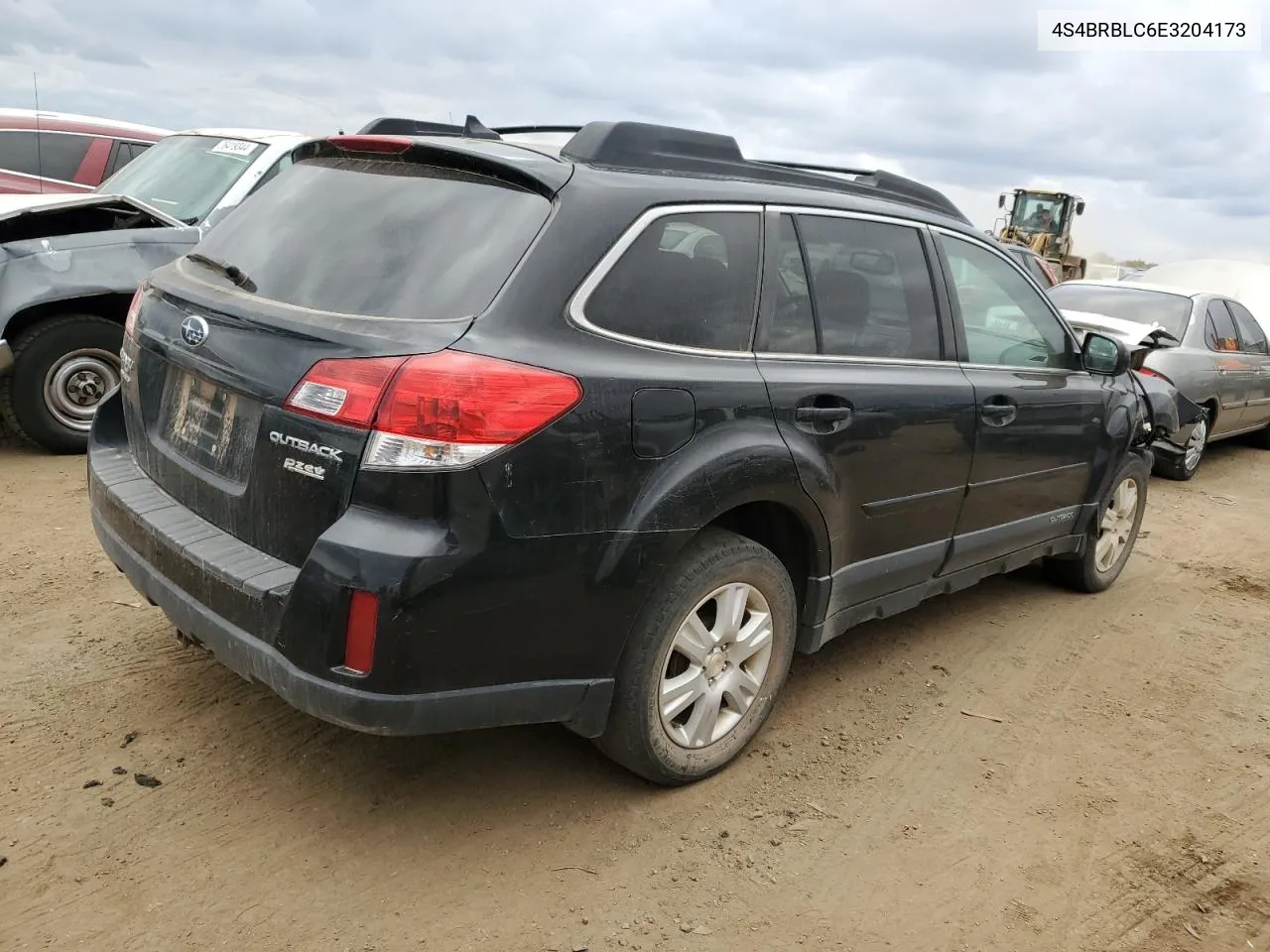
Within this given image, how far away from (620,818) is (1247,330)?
9045mm

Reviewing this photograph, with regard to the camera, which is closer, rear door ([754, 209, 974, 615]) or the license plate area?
the license plate area

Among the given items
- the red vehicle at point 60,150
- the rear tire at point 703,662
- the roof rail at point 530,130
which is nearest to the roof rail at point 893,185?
the roof rail at point 530,130

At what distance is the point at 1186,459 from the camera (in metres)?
8.65

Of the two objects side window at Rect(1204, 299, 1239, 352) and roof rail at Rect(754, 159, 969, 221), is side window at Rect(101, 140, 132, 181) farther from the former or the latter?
side window at Rect(1204, 299, 1239, 352)

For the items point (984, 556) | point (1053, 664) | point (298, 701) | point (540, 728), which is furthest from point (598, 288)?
point (1053, 664)

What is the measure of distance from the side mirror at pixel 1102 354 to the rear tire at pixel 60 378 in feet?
17.2

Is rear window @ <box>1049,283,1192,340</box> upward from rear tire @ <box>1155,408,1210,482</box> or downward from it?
upward

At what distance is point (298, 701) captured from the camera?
2.47 metres

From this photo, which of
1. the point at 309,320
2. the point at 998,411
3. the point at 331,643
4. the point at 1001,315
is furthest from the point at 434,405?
the point at 1001,315

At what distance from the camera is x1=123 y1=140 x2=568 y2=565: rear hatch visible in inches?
96.7

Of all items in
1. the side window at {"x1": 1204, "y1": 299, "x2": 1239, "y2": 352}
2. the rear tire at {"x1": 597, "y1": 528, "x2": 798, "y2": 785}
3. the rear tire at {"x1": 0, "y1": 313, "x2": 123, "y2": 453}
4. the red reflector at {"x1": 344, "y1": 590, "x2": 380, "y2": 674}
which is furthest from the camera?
the side window at {"x1": 1204, "y1": 299, "x2": 1239, "y2": 352}

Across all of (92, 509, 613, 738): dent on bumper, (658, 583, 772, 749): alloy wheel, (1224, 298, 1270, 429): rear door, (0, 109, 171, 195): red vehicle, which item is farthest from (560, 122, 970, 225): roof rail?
(0, 109, 171, 195): red vehicle

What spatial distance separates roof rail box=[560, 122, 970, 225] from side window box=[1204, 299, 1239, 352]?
6.36 m

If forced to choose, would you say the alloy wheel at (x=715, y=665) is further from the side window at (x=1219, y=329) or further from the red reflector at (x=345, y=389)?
the side window at (x=1219, y=329)
